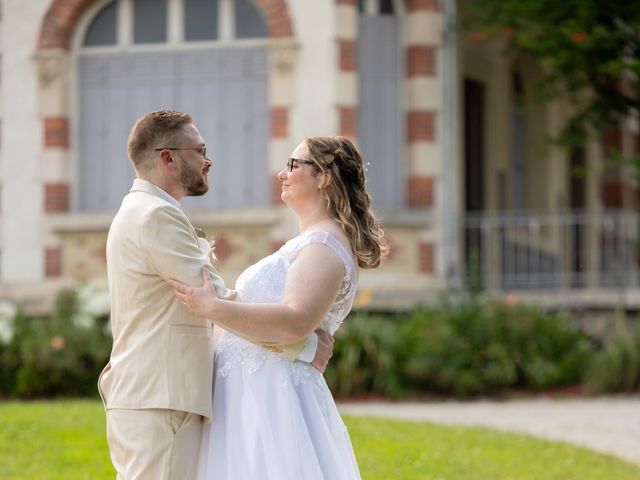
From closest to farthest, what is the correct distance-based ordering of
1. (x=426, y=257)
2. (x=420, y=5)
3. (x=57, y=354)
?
1. (x=57, y=354)
2. (x=426, y=257)
3. (x=420, y=5)

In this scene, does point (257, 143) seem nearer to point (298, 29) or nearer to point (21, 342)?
point (298, 29)

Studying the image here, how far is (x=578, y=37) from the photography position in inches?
524

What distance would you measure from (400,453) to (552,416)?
328 centimetres

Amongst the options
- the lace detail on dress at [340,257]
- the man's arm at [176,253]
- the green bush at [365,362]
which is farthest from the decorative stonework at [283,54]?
the man's arm at [176,253]

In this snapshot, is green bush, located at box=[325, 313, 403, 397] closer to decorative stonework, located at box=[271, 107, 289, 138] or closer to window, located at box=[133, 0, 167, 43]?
decorative stonework, located at box=[271, 107, 289, 138]

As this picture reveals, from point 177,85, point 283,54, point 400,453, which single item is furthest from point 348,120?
point 400,453

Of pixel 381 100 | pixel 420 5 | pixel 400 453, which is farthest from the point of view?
pixel 381 100

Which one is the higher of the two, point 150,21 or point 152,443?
point 150,21

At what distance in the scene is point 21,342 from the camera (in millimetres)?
13211

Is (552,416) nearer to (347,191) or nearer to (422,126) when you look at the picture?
(422,126)

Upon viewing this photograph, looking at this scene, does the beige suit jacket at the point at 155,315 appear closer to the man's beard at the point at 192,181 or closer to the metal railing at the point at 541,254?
the man's beard at the point at 192,181

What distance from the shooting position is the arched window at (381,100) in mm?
14484

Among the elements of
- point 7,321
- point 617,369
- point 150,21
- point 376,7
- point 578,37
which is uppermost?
point 376,7

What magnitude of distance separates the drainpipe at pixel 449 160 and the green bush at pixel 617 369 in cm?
198
